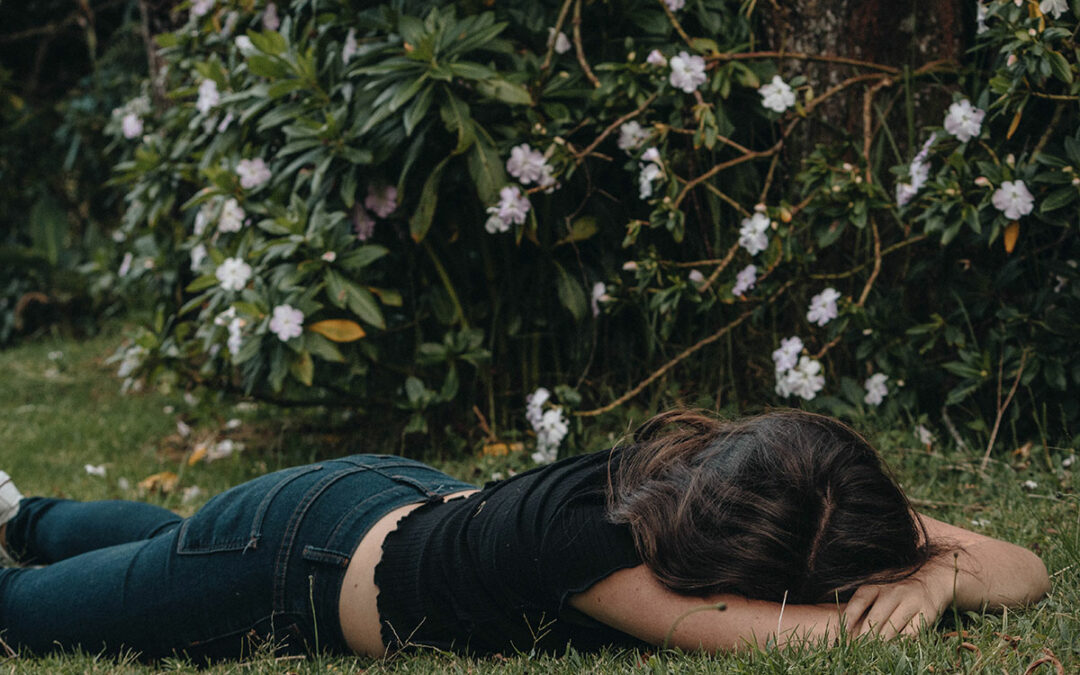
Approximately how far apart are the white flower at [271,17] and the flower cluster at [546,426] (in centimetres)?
169

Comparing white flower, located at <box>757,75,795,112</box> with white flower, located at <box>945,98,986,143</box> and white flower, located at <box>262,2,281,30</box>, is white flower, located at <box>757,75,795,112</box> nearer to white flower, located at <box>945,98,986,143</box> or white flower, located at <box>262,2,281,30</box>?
white flower, located at <box>945,98,986,143</box>

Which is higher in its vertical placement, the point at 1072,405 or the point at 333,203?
the point at 333,203

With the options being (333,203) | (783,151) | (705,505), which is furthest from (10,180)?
(705,505)

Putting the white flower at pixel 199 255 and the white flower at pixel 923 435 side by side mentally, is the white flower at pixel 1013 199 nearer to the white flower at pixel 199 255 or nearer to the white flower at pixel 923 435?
the white flower at pixel 923 435

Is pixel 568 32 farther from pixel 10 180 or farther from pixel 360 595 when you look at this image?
pixel 10 180

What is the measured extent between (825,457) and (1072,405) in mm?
1451

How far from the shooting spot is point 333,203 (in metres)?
3.31

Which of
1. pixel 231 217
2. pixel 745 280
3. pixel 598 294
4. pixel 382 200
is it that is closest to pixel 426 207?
pixel 382 200

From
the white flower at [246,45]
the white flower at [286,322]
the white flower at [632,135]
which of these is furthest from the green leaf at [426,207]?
the white flower at [246,45]

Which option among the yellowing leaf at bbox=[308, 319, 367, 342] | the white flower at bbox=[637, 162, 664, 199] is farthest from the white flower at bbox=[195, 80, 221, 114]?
the white flower at bbox=[637, 162, 664, 199]

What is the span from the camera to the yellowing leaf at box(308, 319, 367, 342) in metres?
3.16

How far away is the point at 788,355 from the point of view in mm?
3008

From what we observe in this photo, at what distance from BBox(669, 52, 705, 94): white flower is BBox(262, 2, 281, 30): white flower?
1519 millimetres

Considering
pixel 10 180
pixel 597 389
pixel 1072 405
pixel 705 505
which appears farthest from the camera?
pixel 10 180
